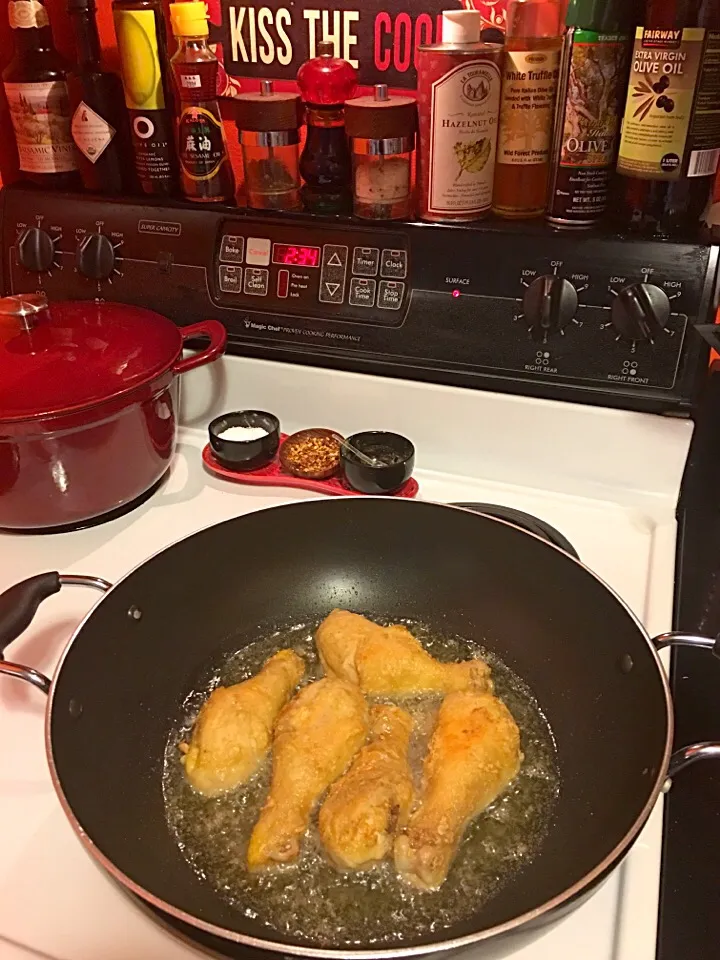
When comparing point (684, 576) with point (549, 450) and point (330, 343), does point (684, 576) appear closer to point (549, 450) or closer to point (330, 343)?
point (549, 450)

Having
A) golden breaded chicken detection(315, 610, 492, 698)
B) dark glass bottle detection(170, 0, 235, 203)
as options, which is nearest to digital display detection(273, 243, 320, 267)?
dark glass bottle detection(170, 0, 235, 203)

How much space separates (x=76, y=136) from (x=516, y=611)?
0.82m

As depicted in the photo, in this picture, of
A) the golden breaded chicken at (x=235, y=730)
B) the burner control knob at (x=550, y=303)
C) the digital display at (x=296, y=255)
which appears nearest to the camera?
the golden breaded chicken at (x=235, y=730)

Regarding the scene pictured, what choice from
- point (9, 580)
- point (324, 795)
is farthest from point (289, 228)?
point (324, 795)

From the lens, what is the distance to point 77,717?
1.99 ft

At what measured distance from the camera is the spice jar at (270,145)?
897mm

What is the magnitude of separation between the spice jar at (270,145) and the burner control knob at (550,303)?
1.09 feet

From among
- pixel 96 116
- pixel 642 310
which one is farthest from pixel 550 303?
pixel 96 116

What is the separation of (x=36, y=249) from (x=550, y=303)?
68cm

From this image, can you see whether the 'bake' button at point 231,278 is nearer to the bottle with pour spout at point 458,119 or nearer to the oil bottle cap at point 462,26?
the bottle with pour spout at point 458,119

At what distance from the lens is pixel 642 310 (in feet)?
2.59

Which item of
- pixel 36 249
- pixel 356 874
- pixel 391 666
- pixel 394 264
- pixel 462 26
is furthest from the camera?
pixel 36 249

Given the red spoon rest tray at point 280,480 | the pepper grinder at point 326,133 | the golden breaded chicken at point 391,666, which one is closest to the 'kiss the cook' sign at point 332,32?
the pepper grinder at point 326,133

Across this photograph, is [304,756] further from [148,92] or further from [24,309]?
[148,92]
